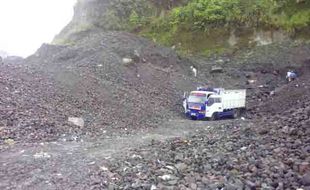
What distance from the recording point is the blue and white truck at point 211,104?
66.2ft

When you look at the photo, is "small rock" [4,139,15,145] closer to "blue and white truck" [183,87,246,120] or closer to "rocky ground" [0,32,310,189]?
"rocky ground" [0,32,310,189]

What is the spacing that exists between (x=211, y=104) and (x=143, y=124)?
4.17 metres

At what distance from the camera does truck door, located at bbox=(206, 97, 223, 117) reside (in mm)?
20172

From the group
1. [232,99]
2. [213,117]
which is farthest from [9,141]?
[232,99]

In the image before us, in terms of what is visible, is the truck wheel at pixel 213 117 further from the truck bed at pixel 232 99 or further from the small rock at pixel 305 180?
the small rock at pixel 305 180

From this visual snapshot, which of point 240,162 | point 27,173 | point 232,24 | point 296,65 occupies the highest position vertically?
point 232,24

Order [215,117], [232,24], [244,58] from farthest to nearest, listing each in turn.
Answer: [232,24], [244,58], [215,117]

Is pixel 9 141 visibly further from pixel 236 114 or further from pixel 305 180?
pixel 236 114

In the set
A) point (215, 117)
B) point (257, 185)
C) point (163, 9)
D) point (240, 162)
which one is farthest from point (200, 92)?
point (163, 9)

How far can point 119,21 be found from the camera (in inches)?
1524

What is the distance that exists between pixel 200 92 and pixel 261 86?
6.60 metres

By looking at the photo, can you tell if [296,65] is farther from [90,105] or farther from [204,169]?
[204,169]

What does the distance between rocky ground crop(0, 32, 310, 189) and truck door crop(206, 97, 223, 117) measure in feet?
4.62

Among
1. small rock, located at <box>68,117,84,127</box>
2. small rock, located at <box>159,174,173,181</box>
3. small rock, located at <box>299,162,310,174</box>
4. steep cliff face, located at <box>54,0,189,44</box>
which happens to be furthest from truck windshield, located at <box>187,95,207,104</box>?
steep cliff face, located at <box>54,0,189,44</box>
